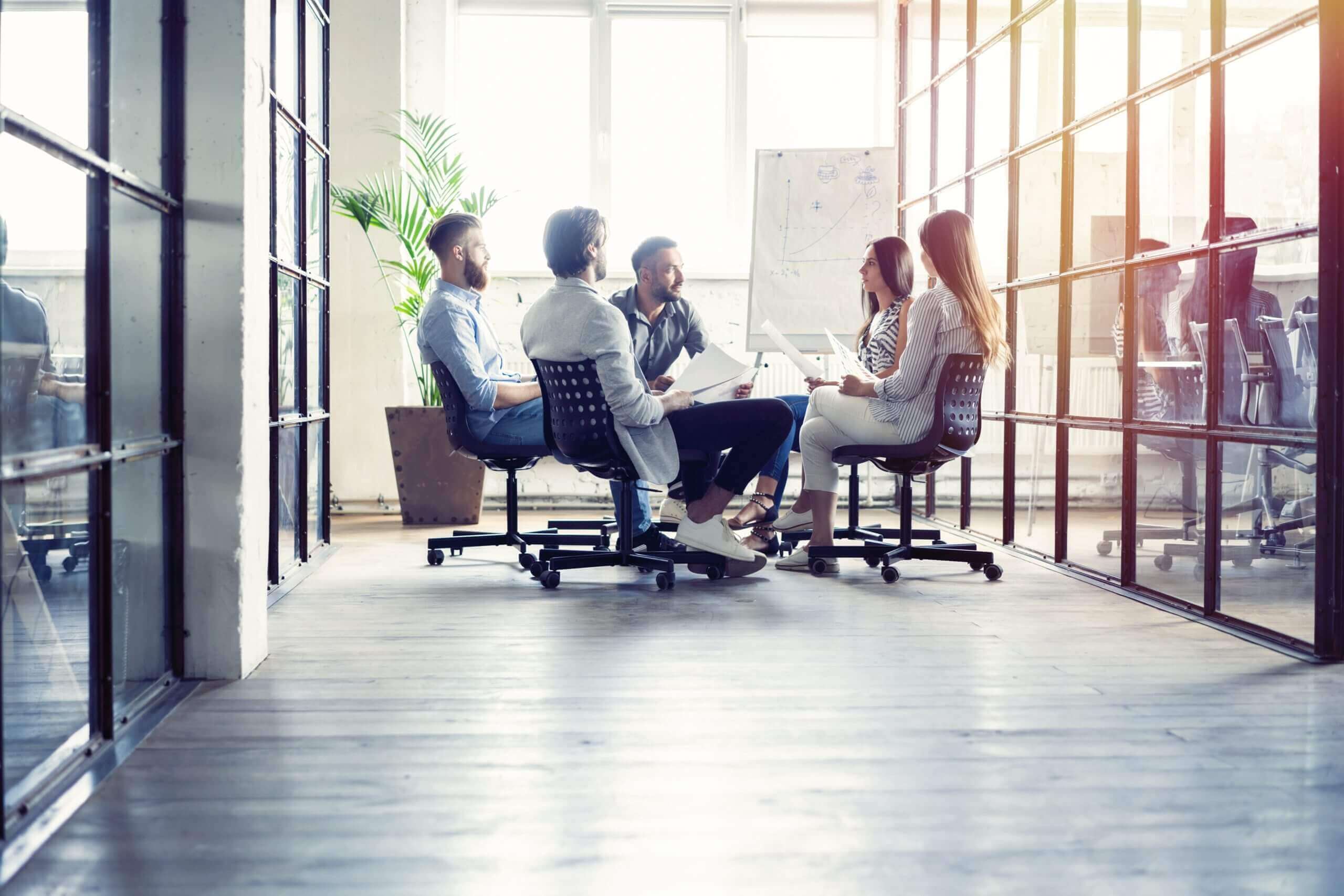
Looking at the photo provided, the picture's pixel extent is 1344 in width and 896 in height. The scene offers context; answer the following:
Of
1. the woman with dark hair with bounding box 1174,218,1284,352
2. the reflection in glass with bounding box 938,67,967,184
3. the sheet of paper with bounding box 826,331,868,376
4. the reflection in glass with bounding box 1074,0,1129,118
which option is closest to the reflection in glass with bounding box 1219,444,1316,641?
the woman with dark hair with bounding box 1174,218,1284,352

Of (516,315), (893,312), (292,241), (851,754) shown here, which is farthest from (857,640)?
(516,315)

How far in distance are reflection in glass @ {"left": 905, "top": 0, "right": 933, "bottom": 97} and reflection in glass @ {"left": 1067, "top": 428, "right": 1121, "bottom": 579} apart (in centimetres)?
241

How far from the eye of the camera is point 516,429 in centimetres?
373

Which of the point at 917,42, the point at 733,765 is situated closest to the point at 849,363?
the point at 733,765

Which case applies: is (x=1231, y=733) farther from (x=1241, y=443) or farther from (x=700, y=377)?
(x=700, y=377)

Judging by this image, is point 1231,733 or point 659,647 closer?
point 1231,733

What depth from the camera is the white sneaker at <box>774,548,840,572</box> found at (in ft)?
12.4

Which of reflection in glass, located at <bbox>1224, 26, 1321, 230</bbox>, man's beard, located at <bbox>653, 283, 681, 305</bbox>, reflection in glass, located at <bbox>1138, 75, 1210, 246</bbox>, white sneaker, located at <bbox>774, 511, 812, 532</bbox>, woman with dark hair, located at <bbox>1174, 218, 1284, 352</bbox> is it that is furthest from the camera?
man's beard, located at <bbox>653, 283, 681, 305</bbox>

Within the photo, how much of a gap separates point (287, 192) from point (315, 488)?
1.06 metres

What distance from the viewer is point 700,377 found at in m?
3.38

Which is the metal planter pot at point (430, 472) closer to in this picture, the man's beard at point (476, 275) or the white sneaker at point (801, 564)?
the man's beard at point (476, 275)

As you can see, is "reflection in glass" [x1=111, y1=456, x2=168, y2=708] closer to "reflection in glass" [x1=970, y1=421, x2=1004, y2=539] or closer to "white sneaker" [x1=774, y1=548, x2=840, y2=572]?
"white sneaker" [x1=774, y1=548, x2=840, y2=572]

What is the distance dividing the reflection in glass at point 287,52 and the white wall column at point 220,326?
110 centimetres

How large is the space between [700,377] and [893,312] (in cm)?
85
